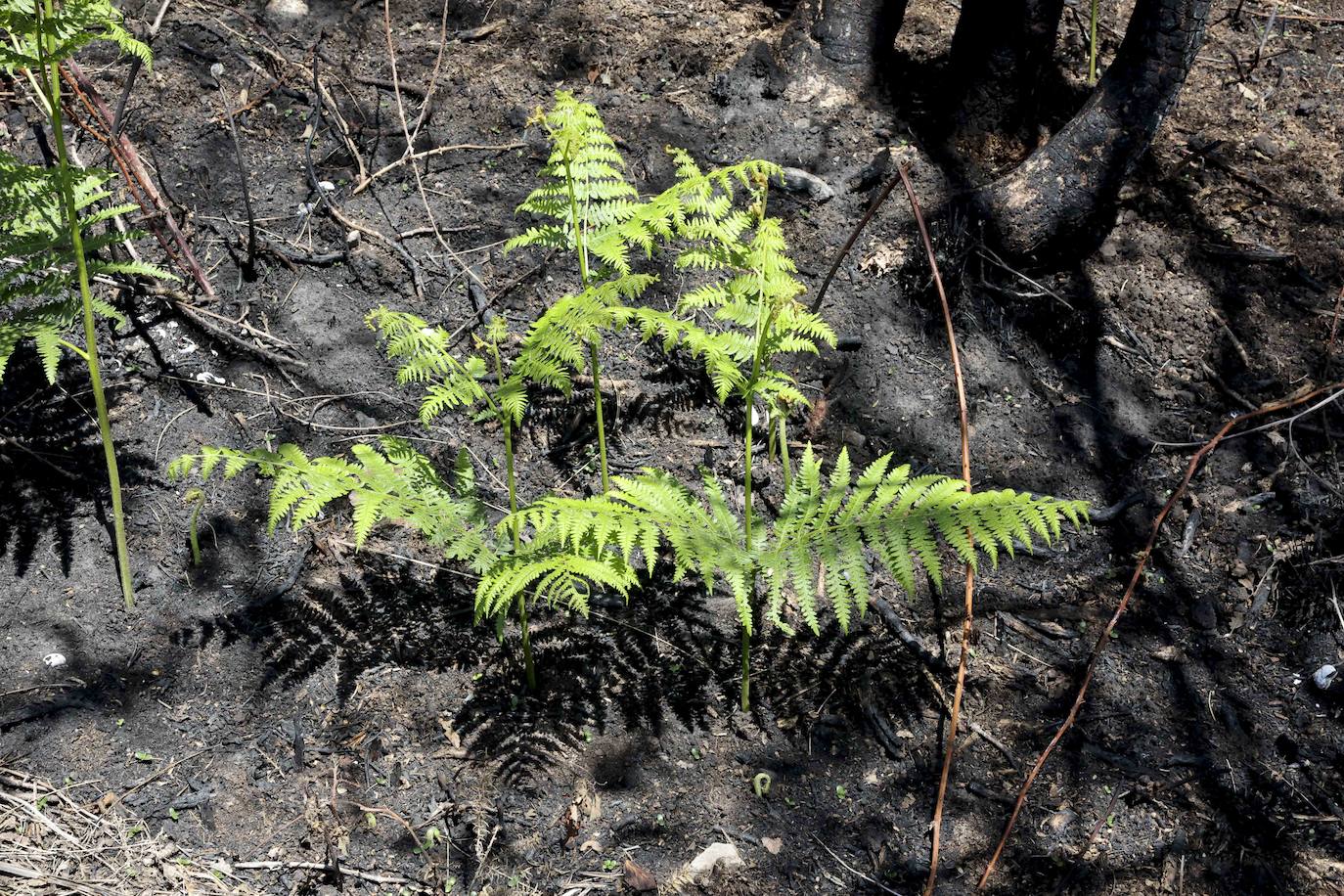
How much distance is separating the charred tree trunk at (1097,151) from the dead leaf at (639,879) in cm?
331

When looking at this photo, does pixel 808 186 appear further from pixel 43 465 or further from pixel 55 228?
pixel 43 465

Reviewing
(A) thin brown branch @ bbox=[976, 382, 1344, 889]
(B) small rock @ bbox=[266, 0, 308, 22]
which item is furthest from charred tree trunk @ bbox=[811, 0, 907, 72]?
(A) thin brown branch @ bbox=[976, 382, 1344, 889]

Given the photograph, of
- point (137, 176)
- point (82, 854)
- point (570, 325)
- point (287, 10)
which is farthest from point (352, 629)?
point (287, 10)

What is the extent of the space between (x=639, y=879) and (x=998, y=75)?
4.19 m

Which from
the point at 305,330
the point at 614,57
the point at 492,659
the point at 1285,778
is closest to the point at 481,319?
the point at 305,330

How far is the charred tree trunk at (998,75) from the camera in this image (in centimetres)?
499

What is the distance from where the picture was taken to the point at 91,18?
3031 mm

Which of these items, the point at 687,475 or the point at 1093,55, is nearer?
the point at 687,475

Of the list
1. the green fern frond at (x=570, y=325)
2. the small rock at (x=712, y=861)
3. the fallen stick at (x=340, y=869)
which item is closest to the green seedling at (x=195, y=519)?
the fallen stick at (x=340, y=869)

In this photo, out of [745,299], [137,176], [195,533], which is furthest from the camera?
[137,176]

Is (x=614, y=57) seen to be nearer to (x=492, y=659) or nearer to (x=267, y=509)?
(x=267, y=509)

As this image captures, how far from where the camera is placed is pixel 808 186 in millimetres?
5055

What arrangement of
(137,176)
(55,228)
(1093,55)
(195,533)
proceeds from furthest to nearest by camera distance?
(1093,55) < (137,176) < (195,533) < (55,228)

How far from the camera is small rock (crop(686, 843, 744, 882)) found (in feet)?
10.3
